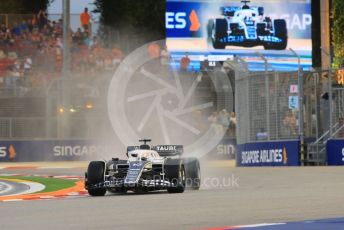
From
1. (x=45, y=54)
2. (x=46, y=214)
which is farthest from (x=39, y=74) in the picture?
(x=46, y=214)

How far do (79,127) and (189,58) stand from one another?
Answer: 6611 millimetres

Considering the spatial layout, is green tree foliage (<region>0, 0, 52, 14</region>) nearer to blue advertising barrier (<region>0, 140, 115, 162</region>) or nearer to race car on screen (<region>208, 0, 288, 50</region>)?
race car on screen (<region>208, 0, 288, 50</region>)

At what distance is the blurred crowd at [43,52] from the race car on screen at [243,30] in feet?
14.6

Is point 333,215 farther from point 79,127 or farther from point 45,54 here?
point 45,54

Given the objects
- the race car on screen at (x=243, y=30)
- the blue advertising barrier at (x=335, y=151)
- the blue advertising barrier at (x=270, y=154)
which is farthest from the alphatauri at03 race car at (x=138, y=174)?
the race car on screen at (x=243, y=30)

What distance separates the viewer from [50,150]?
124 ft

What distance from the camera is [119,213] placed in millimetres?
12594

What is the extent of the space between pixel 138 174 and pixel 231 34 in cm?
2625

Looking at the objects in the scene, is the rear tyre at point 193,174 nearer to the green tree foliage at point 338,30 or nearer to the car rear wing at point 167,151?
the car rear wing at point 167,151

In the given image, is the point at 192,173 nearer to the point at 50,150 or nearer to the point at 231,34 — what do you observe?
the point at 50,150

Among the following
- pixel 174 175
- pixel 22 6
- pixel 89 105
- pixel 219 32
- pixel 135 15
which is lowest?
pixel 174 175

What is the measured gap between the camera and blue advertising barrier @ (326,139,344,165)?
2714 cm

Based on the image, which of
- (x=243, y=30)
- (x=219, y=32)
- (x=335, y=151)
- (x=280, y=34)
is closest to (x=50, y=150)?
(x=219, y=32)

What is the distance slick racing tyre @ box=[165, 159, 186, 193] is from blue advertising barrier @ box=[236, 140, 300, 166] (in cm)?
1139
